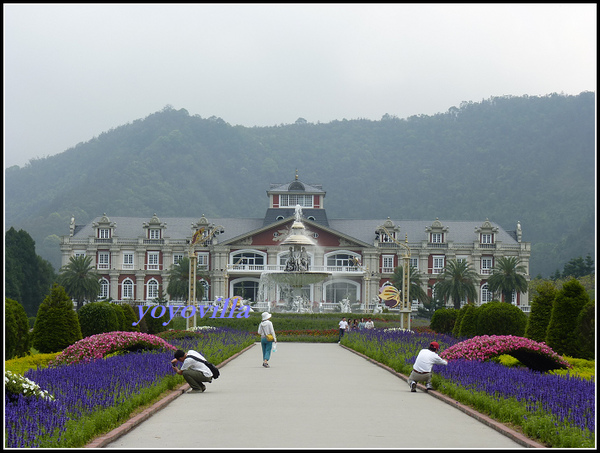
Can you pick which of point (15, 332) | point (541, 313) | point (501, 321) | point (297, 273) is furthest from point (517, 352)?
point (297, 273)

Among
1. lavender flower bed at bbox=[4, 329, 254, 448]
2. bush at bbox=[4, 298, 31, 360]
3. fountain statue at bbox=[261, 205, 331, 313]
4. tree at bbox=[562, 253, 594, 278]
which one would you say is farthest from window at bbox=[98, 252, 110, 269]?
lavender flower bed at bbox=[4, 329, 254, 448]

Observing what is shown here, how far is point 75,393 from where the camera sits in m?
12.3

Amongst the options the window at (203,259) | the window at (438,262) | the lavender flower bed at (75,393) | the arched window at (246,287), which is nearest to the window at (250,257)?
the arched window at (246,287)

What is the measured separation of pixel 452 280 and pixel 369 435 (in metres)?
62.1

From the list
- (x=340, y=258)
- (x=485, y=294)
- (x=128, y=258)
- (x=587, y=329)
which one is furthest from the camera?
(x=128, y=258)

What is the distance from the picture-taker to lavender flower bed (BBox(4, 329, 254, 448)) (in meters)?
9.23

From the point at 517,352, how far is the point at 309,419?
25.6ft

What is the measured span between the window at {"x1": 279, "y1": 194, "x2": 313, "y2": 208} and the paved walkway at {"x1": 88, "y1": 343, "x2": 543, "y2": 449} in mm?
68420

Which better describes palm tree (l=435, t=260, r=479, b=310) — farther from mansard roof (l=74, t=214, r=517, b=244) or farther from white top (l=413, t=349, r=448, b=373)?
white top (l=413, t=349, r=448, b=373)

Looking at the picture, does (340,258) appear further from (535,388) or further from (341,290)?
(535,388)

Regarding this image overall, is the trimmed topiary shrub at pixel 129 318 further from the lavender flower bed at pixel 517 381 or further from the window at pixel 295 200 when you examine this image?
the window at pixel 295 200

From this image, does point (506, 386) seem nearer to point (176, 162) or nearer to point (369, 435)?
point (369, 435)

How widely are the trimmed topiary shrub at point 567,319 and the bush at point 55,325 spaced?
13.6 m

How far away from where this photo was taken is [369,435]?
1059cm
